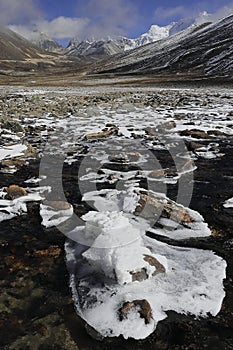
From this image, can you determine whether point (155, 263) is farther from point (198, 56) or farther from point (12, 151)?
point (198, 56)

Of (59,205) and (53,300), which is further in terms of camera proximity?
(59,205)

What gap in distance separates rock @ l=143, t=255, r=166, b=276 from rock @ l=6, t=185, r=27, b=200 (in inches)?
141

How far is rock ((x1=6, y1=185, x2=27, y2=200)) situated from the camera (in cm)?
694

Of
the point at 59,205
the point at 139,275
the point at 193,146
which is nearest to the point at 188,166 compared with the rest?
the point at 193,146

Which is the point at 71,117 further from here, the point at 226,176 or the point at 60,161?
the point at 226,176

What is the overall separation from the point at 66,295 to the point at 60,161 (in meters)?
5.99

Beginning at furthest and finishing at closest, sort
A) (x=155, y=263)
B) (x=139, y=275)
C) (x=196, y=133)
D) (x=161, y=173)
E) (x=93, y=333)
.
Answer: (x=196, y=133) < (x=161, y=173) < (x=155, y=263) < (x=139, y=275) < (x=93, y=333)

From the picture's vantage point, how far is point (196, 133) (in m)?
12.6

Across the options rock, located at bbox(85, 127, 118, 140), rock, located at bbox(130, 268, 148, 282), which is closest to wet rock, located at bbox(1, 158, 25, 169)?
rock, located at bbox(85, 127, 118, 140)

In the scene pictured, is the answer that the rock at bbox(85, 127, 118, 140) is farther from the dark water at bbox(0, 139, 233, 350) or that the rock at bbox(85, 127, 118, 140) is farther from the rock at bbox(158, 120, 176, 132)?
the dark water at bbox(0, 139, 233, 350)

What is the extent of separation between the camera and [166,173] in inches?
341

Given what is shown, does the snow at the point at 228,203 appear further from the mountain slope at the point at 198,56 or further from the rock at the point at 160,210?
the mountain slope at the point at 198,56

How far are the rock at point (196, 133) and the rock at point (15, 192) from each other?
24.4 feet

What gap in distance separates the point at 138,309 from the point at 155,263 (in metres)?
0.83
